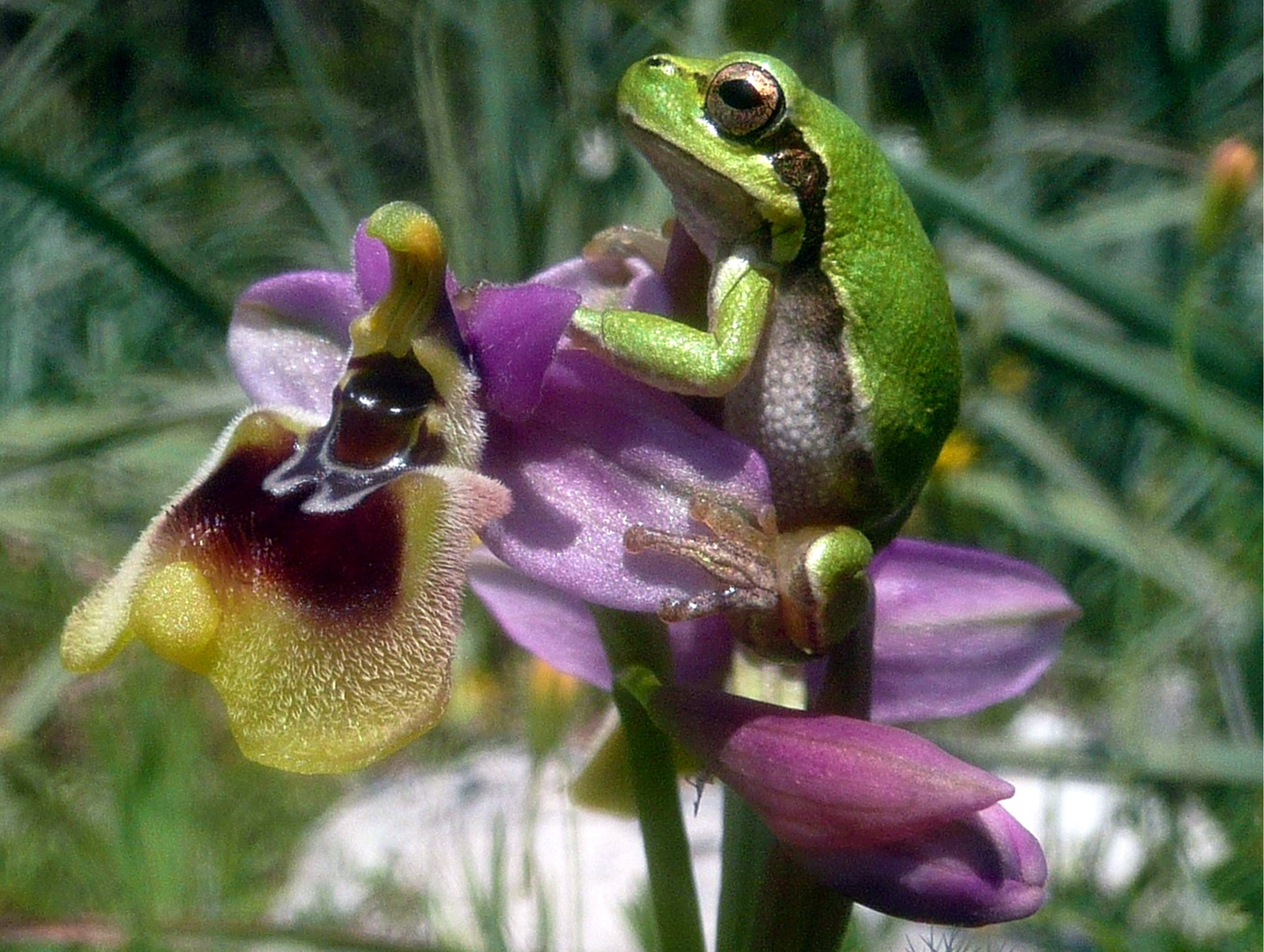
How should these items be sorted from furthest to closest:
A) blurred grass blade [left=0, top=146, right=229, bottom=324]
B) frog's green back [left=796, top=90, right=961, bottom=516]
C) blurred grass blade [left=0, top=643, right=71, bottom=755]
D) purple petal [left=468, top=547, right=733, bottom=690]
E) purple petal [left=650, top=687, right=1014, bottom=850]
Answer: blurred grass blade [left=0, top=643, right=71, bottom=755]
blurred grass blade [left=0, top=146, right=229, bottom=324]
purple petal [left=468, top=547, right=733, bottom=690]
frog's green back [left=796, top=90, right=961, bottom=516]
purple petal [left=650, top=687, right=1014, bottom=850]

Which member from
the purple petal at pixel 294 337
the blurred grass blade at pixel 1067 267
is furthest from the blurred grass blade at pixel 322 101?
the purple petal at pixel 294 337

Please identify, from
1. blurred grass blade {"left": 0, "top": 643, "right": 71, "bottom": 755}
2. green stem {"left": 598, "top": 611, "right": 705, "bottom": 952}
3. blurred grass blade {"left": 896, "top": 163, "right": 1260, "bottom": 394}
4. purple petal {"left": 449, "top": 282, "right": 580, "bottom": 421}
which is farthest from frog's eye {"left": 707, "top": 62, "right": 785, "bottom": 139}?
blurred grass blade {"left": 0, "top": 643, "right": 71, "bottom": 755}

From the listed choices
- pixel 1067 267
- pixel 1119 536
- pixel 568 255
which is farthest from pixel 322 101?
pixel 1119 536

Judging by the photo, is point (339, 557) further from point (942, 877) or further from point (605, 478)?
point (942, 877)

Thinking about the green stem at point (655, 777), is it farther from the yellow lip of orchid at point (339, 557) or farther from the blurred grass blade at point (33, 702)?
the blurred grass blade at point (33, 702)

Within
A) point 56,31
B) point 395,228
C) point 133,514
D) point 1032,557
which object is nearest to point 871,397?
point 395,228

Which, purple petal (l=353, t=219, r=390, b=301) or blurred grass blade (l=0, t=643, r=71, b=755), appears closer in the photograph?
purple petal (l=353, t=219, r=390, b=301)

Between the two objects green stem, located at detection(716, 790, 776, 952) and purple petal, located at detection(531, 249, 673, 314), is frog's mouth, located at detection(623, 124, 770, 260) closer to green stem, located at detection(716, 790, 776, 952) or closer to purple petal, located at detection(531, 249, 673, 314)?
purple petal, located at detection(531, 249, 673, 314)
